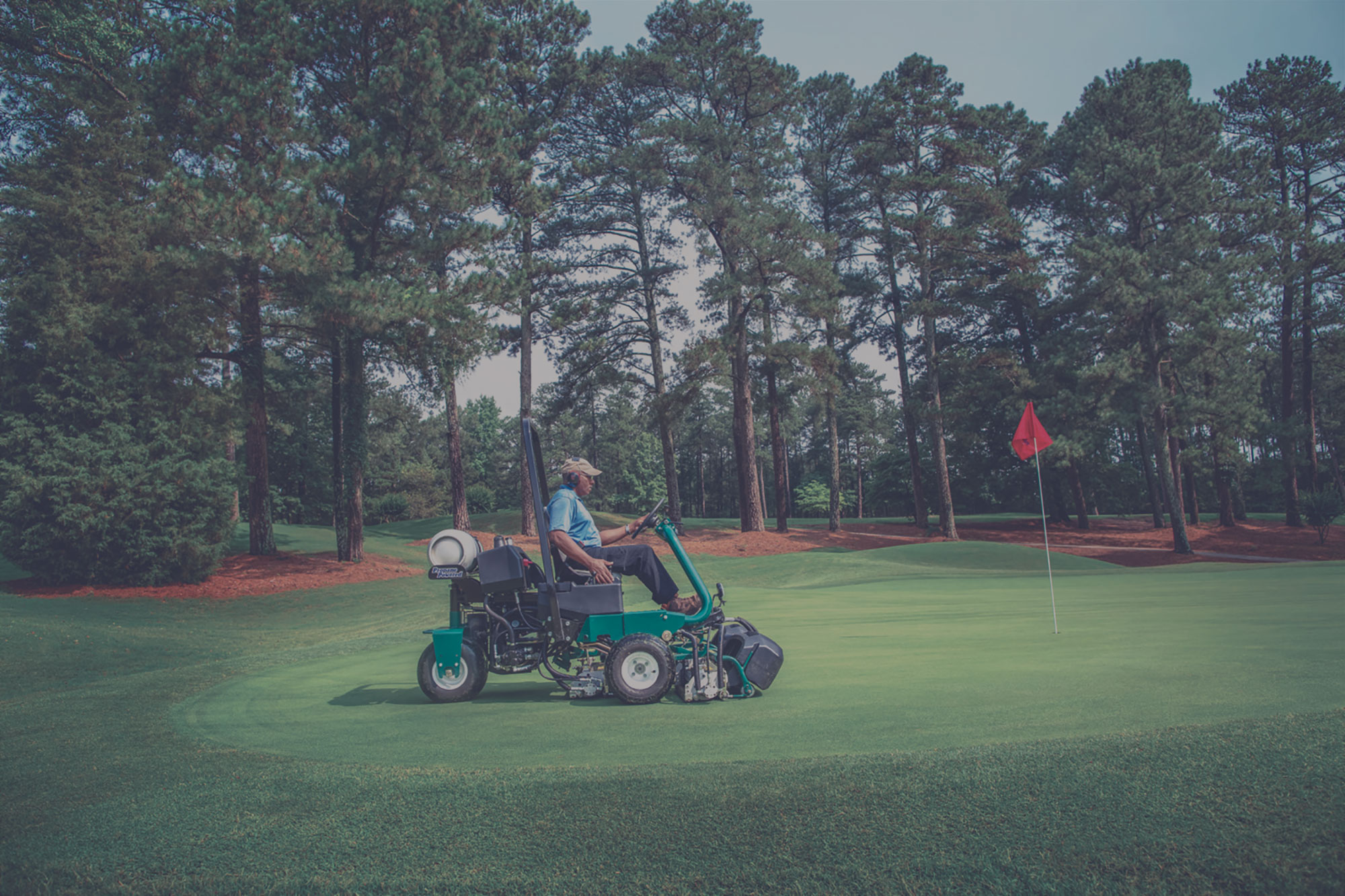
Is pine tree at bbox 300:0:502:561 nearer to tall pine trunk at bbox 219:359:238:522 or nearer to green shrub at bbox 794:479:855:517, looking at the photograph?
tall pine trunk at bbox 219:359:238:522

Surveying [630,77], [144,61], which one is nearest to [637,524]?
[144,61]

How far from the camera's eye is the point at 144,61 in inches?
731

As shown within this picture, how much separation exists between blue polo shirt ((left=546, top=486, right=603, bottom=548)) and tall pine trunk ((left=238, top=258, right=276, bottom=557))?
1669 centimetres

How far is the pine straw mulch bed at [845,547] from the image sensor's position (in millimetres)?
17125

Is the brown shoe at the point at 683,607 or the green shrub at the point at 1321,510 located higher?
the brown shoe at the point at 683,607

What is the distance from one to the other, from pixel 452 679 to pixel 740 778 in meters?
3.37

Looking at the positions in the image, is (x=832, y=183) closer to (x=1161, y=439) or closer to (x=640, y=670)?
(x=1161, y=439)

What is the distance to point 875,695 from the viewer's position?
17.7ft

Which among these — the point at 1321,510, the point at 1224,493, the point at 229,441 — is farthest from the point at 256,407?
the point at 1224,493

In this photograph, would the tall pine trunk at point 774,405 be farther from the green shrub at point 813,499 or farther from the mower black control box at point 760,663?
the green shrub at point 813,499

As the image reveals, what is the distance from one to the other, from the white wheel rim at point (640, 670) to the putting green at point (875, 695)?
22 cm

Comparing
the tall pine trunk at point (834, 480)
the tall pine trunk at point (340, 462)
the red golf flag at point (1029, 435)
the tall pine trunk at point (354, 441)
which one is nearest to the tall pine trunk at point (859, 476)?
the tall pine trunk at point (834, 480)

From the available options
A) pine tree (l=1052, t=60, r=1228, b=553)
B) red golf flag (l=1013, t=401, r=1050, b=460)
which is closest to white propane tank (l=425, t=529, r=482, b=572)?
red golf flag (l=1013, t=401, r=1050, b=460)

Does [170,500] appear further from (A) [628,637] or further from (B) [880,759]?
(B) [880,759]
